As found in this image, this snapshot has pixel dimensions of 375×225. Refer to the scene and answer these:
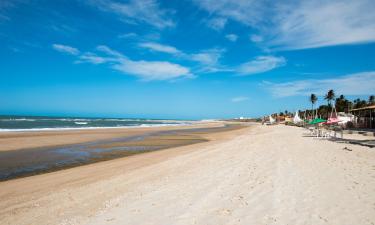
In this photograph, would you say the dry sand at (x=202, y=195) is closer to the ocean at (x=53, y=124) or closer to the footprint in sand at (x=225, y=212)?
the footprint in sand at (x=225, y=212)

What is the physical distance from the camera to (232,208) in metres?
5.71

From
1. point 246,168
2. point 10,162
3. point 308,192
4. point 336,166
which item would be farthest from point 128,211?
point 10,162

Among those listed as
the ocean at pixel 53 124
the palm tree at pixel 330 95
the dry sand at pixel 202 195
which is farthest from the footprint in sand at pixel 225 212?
the palm tree at pixel 330 95

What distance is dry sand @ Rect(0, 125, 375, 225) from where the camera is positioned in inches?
210

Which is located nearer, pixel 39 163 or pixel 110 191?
pixel 110 191

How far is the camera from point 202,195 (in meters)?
6.65

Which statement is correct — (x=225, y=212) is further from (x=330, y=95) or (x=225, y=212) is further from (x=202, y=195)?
(x=330, y=95)

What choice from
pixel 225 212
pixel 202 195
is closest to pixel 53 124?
pixel 202 195

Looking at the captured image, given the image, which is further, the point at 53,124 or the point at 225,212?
the point at 53,124

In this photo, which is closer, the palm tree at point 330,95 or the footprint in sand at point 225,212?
the footprint in sand at point 225,212

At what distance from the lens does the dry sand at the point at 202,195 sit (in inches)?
210

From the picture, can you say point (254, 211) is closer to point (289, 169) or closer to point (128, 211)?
point (128, 211)

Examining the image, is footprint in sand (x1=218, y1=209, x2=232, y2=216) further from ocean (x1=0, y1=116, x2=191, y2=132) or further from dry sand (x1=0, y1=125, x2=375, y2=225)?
ocean (x1=0, y1=116, x2=191, y2=132)

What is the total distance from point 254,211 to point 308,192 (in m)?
1.87
